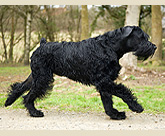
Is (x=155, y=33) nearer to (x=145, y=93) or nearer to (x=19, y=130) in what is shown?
(x=145, y=93)

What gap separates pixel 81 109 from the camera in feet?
21.3

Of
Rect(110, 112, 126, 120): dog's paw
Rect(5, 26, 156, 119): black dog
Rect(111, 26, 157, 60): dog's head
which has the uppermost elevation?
Rect(111, 26, 157, 60): dog's head

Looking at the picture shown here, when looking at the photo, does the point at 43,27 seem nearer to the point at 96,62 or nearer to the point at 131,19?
the point at 131,19

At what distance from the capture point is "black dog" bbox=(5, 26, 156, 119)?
4.89 m

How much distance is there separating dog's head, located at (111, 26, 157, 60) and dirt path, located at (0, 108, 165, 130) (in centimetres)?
138

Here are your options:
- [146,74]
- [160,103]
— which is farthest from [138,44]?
[146,74]

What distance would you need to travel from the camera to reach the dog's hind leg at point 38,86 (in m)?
5.35

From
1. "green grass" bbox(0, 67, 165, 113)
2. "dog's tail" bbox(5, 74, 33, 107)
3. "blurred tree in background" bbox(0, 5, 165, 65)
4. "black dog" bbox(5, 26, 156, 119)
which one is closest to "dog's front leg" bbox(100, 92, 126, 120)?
"black dog" bbox(5, 26, 156, 119)

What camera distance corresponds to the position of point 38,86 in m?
5.38

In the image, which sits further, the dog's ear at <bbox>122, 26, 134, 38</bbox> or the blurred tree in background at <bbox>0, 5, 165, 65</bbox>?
the blurred tree in background at <bbox>0, 5, 165, 65</bbox>

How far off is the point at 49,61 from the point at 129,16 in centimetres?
849

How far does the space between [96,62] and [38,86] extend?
1.40 metres

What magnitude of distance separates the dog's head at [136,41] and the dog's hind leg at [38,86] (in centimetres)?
165

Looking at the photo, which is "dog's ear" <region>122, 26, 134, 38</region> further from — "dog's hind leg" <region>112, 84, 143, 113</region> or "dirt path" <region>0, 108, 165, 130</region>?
"dirt path" <region>0, 108, 165, 130</region>
